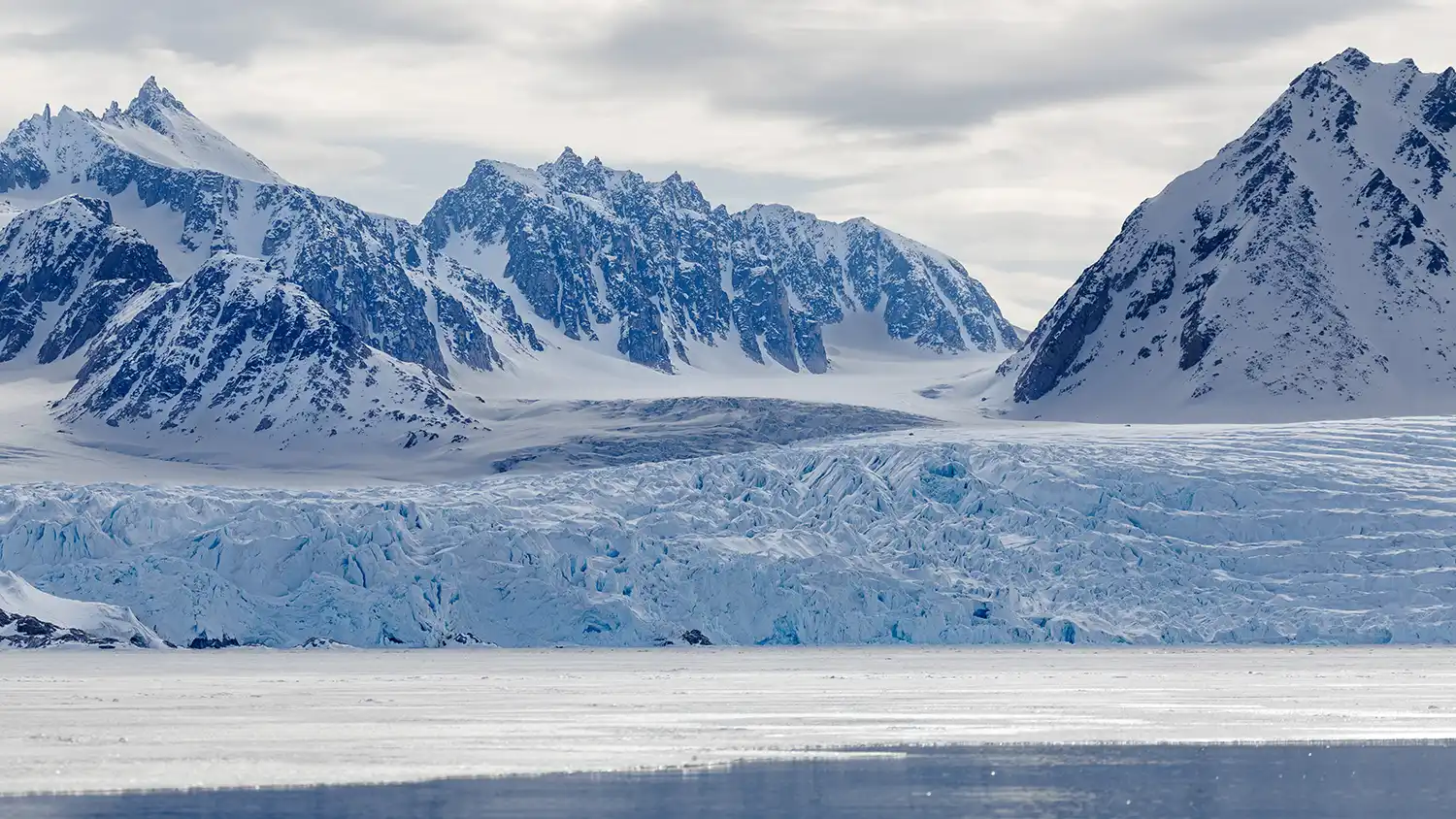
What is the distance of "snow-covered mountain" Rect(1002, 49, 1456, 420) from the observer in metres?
140

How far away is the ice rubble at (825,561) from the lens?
6331 cm

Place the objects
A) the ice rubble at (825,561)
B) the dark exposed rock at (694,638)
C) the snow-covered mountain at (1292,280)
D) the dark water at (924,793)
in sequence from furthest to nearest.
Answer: the snow-covered mountain at (1292,280) < the dark exposed rock at (694,638) < the ice rubble at (825,561) < the dark water at (924,793)

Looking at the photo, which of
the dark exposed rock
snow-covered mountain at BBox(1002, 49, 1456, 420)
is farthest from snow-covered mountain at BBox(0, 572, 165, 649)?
snow-covered mountain at BBox(1002, 49, 1456, 420)

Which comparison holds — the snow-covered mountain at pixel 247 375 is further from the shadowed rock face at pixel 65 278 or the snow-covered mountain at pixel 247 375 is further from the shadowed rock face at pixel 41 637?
the shadowed rock face at pixel 41 637

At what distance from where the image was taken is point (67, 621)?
206 ft

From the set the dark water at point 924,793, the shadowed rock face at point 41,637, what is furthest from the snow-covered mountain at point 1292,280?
the dark water at point 924,793

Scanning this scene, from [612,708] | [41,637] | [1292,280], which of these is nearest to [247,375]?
[1292,280]

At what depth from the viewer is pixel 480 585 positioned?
2539 inches

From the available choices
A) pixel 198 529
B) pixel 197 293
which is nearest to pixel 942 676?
pixel 198 529

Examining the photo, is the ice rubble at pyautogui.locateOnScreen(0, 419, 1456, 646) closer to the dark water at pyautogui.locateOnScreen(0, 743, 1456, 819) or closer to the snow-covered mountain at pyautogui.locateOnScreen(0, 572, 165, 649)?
the snow-covered mountain at pyautogui.locateOnScreen(0, 572, 165, 649)

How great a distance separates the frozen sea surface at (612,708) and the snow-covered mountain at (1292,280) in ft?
267

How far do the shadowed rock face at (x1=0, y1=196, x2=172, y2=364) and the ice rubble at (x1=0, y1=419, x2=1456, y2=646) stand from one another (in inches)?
4698

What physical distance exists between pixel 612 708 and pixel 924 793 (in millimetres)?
14114

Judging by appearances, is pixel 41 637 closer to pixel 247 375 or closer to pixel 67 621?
pixel 67 621
